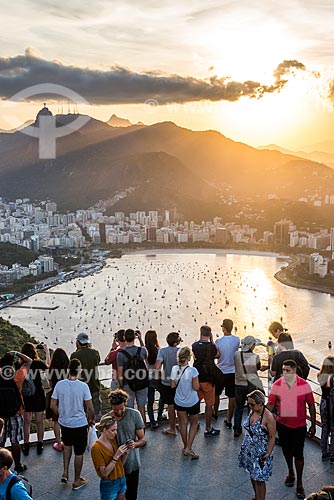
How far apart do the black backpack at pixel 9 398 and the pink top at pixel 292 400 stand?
0.74 metres

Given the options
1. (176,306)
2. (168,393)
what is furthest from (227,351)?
(176,306)

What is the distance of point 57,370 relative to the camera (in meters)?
Answer: 1.65

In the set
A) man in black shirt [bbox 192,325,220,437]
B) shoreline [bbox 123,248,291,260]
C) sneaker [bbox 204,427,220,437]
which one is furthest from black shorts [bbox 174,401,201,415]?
shoreline [bbox 123,248,291,260]

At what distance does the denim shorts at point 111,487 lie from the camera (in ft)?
4.06

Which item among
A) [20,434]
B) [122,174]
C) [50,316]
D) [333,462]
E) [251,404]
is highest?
[122,174]

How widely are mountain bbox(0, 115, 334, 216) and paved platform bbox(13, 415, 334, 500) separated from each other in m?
46.3

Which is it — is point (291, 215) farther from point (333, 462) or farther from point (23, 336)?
point (333, 462)

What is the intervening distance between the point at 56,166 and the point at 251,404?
58077 mm

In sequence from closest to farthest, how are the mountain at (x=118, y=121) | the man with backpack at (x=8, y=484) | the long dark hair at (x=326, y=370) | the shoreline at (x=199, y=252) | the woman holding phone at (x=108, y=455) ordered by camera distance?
1. the man with backpack at (x=8, y=484)
2. the woman holding phone at (x=108, y=455)
3. the long dark hair at (x=326, y=370)
4. the shoreline at (x=199, y=252)
5. the mountain at (x=118, y=121)

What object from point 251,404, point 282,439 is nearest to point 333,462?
point 282,439

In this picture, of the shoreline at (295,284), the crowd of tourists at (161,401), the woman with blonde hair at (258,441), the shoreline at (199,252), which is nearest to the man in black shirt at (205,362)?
the crowd of tourists at (161,401)

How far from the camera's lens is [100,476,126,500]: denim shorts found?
1.24m

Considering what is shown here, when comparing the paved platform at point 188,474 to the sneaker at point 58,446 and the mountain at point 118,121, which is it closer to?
the sneaker at point 58,446

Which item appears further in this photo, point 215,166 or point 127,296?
point 215,166
